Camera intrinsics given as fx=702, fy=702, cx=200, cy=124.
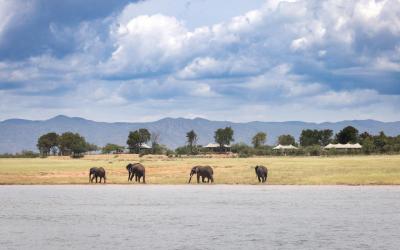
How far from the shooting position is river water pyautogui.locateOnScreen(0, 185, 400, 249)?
2491 cm

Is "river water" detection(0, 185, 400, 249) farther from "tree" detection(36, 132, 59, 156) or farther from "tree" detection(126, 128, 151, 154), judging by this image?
"tree" detection(126, 128, 151, 154)

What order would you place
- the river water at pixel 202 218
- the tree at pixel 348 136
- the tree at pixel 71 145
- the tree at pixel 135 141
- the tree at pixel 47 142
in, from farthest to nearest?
the tree at pixel 135 141 < the tree at pixel 348 136 < the tree at pixel 47 142 < the tree at pixel 71 145 < the river water at pixel 202 218

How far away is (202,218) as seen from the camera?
1273 inches

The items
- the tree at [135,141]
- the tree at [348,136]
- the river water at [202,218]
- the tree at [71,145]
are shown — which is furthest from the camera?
the tree at [135,141]

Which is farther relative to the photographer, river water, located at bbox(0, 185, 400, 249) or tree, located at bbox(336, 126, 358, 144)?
tree, located at bbox(336, 126, 358, 144)

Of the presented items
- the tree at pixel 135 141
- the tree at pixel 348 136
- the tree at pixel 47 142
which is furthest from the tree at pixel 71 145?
the tree at pixel 348 136

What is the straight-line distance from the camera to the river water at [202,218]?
24.9m

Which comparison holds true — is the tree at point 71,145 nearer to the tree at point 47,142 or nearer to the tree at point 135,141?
the tree at point 47,142

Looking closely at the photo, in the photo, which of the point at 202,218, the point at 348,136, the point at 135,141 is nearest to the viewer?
the point at 202,218

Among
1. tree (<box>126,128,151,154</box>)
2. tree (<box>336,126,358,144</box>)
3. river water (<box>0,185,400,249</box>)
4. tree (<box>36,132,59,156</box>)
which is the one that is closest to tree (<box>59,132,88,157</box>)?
tree (<box>36,132,59,156</box>)

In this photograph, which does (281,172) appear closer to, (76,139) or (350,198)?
(350,198)

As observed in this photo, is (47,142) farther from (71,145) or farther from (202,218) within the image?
(202,218)

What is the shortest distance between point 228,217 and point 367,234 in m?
8.08

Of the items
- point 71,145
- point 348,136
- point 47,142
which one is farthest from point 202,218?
point 348,136
